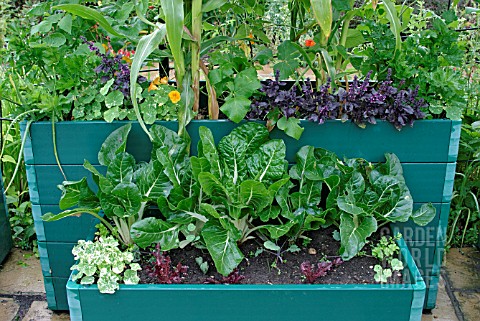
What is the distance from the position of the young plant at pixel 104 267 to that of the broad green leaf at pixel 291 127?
59 centimetres

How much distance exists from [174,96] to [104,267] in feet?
1.84

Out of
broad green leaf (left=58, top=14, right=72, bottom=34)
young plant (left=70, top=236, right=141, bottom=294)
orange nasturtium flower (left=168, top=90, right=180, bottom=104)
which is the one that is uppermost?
broad green leaf (left=58, top=14, right=72, bottom=34)

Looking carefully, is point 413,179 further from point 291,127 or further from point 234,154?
point 234,154

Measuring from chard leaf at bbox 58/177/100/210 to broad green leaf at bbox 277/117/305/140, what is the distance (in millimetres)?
618

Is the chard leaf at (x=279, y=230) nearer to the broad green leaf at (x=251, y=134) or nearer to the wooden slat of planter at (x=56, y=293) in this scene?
the broad green leaf at (x=251, y=134)

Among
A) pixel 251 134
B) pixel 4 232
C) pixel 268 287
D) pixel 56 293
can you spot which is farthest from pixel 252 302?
pixel 4 232

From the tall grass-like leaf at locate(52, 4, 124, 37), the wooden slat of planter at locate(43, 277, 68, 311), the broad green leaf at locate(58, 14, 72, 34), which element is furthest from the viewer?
the wooden slat of planter at locate(43, 277, 68, 311)

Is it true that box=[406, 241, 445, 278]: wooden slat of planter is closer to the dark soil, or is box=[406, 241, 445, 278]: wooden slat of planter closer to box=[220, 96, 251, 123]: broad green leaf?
the dark soil

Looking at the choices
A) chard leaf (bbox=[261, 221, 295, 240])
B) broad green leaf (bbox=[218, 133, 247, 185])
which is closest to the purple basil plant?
broad green leaf (bbox=[218, 133, 247, 185])

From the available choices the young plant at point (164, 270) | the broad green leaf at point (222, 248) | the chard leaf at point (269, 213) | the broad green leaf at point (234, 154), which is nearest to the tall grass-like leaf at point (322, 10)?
the broad green leaf at point (234, 154)

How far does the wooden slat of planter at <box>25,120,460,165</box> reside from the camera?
5.45 ft

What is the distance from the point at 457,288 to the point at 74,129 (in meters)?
1.64

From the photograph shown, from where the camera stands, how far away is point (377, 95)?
1628 millimetres

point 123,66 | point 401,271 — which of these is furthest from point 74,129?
point 401,271
